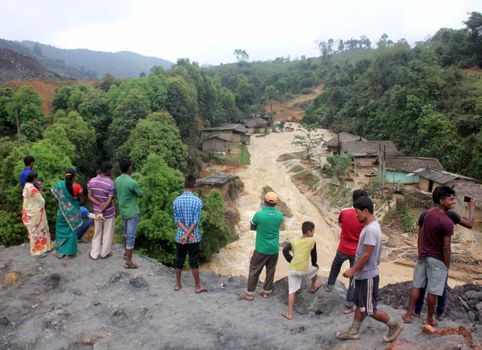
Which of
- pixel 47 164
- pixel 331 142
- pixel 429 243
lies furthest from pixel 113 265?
pixel 331 142

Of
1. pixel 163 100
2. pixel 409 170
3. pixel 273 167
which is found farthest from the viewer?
pixel 273 167

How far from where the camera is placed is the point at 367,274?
4.66m

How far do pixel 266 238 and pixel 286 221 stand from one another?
17715mm

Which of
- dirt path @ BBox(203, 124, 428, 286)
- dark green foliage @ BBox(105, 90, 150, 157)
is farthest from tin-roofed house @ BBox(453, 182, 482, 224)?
dark green foliage @ BBox(105, 90, 150, 157)

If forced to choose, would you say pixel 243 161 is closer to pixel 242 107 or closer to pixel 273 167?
pixel 273 167

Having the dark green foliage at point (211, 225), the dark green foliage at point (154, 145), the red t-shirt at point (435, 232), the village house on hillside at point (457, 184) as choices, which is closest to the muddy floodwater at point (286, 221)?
the dark green foliage at point (211, 225)

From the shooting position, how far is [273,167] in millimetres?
36125

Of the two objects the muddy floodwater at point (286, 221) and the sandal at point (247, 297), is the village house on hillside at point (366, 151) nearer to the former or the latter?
the muddy floodwater at point (286, 221)

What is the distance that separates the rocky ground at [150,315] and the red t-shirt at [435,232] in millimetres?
1015

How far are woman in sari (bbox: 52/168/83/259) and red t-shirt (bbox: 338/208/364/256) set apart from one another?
4.81 m

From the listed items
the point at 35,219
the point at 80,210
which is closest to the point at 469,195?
the point at 80,210

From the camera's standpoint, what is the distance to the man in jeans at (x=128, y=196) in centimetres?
690

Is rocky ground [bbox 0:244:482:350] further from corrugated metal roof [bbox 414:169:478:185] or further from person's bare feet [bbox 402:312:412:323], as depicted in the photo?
corrugated metal roof [bbox 414:169:478:185]

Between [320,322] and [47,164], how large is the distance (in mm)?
14871
